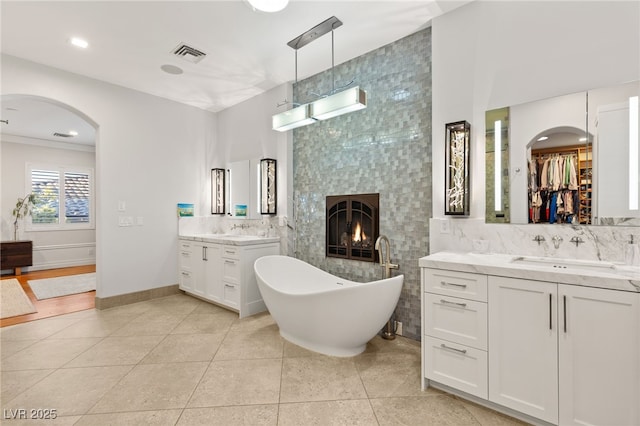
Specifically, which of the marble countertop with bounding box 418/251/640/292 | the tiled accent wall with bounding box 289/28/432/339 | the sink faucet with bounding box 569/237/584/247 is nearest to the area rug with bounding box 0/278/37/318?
the tiled accent wall with bounding box 289/28/432/339

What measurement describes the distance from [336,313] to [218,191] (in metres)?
3.24

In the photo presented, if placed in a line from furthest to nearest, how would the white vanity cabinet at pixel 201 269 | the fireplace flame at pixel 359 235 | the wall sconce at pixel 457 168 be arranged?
the white vanity cabinet at pixel 201 269, the fireplace flame at pixel 359 235, the wall sconce at pixel 457 168

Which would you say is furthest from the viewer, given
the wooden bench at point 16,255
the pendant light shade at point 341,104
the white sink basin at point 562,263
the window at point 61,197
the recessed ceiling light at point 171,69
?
the window at point 61,197

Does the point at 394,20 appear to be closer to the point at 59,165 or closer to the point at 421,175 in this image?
the point at 421,175

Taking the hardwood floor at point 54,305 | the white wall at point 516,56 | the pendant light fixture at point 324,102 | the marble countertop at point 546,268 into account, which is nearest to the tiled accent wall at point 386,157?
the white wall at point 516,56

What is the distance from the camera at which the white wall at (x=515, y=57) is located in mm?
1872

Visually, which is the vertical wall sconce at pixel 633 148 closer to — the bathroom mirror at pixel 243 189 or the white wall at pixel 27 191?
A: the bathroom mirror at pixel 243 189

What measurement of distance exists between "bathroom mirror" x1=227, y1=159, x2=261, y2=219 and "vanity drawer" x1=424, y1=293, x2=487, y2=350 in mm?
2788

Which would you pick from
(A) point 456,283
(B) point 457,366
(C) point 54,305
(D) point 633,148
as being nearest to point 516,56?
(D) point 633,148

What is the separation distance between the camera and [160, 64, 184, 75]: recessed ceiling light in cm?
347

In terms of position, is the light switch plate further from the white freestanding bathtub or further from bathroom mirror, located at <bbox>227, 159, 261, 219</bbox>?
bathroom mirror, located at <bbox>227, 159, 261, 219</bbox>

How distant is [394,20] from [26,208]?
792 cm

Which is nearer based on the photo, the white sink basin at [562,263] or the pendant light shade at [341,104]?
the white sink basin at [562,263]

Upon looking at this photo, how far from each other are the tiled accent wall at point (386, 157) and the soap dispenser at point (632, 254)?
4.16ft
